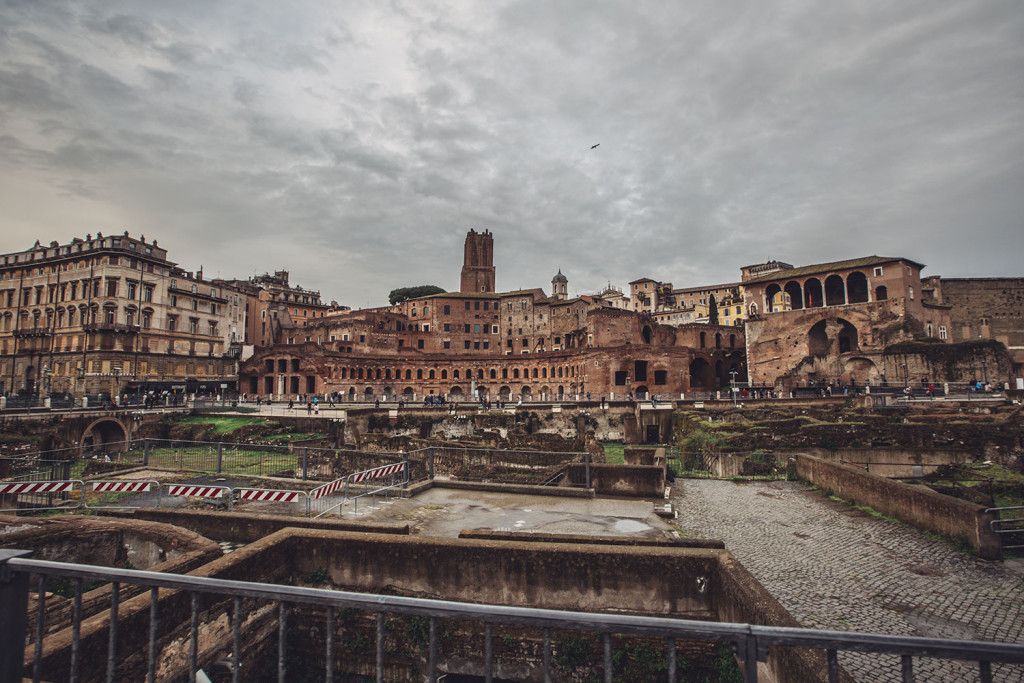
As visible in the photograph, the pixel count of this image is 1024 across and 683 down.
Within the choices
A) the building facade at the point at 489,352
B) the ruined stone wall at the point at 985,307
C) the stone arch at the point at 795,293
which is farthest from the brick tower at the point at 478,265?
the ruined stone wall at the point at 985,307

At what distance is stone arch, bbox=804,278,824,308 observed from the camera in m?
52.9

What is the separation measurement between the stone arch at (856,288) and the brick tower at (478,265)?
49.3m

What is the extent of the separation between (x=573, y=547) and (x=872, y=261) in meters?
53.7

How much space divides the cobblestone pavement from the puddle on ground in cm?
120

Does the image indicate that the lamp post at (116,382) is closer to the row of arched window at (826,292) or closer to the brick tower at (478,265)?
the brick tower at (478,265)

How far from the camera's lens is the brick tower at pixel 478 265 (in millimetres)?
82812

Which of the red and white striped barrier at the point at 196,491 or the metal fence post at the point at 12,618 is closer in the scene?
the metal fence post at the point at 12,618

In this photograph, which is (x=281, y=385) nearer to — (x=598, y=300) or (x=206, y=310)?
(x=206, y=310)

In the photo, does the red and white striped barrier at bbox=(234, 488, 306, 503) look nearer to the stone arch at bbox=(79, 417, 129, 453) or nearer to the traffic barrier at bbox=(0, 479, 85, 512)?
the traffic barrier at bbox=(0, 479, 85, 512)

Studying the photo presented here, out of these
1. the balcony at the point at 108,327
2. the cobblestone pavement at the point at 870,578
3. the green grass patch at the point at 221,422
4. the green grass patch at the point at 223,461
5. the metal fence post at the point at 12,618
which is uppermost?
the balcony at the point at 108,327

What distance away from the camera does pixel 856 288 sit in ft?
168

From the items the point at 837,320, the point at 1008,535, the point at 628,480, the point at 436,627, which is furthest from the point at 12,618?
the point at 837,320

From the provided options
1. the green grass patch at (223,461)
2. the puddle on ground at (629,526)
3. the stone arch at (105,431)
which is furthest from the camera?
the stone arch at (105,431)

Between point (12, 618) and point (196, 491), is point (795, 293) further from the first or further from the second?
point (12, 618)
